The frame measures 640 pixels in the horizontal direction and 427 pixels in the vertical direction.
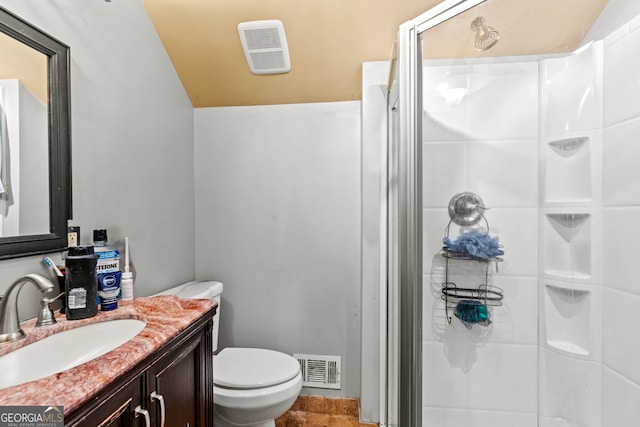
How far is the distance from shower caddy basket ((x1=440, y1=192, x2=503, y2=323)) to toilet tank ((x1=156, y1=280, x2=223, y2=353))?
1.12 m

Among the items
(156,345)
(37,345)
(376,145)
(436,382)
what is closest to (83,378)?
(156,345)

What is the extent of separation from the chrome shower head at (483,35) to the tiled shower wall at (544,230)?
2.7 inches

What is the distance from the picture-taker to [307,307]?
1910mm

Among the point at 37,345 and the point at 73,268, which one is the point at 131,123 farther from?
the point at 37,345

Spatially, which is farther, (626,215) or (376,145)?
(376,145)

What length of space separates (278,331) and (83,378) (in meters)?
1.38

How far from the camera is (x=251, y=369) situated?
149 centimetres

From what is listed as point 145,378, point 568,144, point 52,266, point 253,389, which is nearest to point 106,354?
point 145,378

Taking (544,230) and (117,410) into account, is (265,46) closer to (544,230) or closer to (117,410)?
(544,230)

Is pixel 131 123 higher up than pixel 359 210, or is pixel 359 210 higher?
pixel 131 123

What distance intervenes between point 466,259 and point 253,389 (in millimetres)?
1008

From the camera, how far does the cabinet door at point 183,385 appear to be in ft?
2.72

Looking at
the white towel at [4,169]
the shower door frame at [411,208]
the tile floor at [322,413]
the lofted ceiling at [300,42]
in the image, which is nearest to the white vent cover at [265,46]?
the lofted ceiling at [300,42]

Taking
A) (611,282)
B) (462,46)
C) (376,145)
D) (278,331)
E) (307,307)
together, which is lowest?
(278,331)
